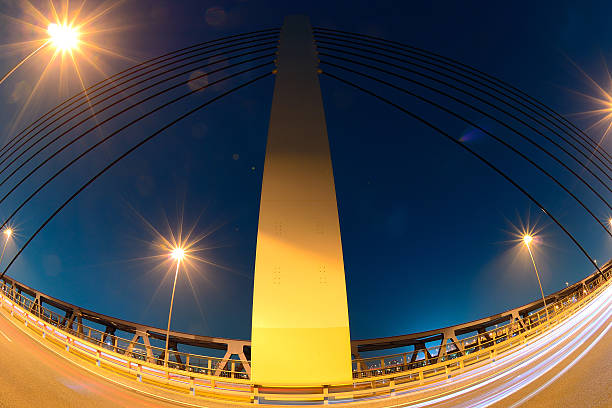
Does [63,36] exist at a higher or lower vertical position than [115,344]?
higher

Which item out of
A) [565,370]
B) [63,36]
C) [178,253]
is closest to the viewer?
[565,370]

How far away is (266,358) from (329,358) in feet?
5.51

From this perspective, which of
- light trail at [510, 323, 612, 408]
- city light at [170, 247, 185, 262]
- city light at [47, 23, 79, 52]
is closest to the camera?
light trail at [510, 323, 612, 408]

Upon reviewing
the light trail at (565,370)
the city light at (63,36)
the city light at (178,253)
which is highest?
the city light at (63,36)

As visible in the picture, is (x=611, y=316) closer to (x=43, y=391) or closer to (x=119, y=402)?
(x=119, y=402)

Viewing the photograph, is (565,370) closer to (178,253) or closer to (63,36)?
(63,36)

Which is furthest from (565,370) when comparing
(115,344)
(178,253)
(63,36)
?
(115,344)

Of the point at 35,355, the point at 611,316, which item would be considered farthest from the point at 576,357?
the point at 35,355

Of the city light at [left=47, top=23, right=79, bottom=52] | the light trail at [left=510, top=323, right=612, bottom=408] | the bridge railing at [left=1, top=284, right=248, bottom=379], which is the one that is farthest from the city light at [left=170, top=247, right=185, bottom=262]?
the light trail at [left=510, top=323, right=612, bottom=408]

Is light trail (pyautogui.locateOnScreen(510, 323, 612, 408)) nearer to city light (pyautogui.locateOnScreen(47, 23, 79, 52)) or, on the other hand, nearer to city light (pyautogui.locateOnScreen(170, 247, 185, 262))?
city light (pyautogui.locateOnScreen(47, 23, 79, 52))

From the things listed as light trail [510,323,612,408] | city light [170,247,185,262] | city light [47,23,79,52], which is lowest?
light trail [510,323,612,408]

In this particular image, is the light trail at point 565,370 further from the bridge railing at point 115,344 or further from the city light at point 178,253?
the city light at point 178,253

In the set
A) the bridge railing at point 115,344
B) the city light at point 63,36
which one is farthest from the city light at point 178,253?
the city light at point 63,36

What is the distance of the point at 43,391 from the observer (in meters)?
4.58
